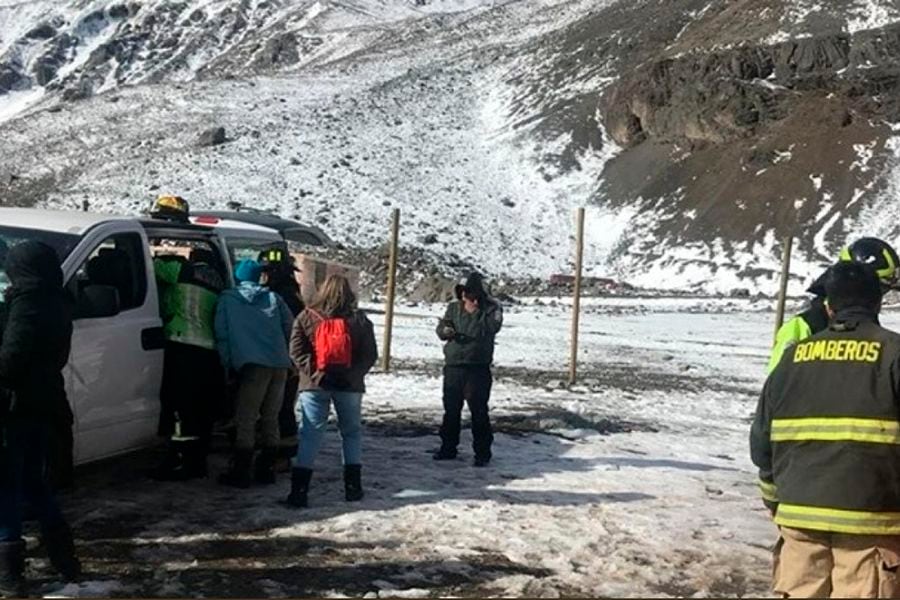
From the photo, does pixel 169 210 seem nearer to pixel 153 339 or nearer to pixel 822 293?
pixel 153 339

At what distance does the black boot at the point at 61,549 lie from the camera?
19.7 feet

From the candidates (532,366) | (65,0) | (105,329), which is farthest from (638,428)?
(65,0)

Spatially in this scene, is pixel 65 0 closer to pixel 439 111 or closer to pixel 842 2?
pixel 439 111

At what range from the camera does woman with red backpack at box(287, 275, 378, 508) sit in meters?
7.98

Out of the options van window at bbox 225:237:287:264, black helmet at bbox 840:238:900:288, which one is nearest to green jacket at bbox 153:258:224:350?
van window at bbox 225:237:287:264

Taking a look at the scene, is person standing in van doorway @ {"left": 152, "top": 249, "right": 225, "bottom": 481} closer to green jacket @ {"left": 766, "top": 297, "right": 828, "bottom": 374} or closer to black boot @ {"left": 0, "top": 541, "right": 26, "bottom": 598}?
black boot @ {"left": 0, "top": 541, "right": 26, "bottom": 598}

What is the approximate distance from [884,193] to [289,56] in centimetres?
8268

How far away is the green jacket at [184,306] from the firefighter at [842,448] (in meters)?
4.83

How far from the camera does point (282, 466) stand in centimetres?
924

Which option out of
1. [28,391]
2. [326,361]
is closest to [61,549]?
[28,391]

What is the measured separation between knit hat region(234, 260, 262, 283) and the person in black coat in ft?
8.23

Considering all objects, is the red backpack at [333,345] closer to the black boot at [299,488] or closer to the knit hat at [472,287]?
the black boot at [299,488]

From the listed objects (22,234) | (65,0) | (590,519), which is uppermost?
(65,0)

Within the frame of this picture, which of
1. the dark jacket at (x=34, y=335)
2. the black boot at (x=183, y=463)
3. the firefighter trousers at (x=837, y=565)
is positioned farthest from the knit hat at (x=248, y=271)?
the firefighter trousers at (x=837, y=565)
